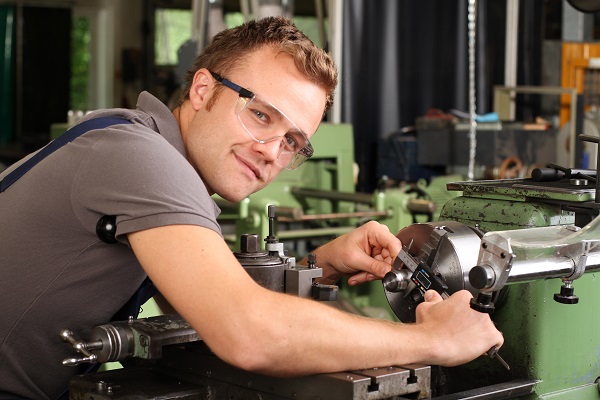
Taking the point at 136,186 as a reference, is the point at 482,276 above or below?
below

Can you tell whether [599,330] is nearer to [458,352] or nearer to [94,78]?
[458,352]

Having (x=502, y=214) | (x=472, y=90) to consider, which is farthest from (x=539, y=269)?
(x=472, y=90)

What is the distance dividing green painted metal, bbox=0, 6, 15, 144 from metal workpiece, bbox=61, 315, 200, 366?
6.05 m

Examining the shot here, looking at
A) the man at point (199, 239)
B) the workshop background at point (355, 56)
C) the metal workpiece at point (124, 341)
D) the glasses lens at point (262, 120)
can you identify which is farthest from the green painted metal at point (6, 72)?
the metal workpiece at point (124, 341)

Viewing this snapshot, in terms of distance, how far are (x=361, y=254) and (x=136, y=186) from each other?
1.82 ft

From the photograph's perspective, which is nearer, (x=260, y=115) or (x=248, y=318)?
(x=248, y=318)

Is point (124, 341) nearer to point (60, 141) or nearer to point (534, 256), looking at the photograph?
point (60, 141)

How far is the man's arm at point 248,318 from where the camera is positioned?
1109mm

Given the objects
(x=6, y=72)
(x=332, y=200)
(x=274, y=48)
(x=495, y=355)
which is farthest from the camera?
(x=6, y=72)

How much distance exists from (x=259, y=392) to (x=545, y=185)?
1.96ft

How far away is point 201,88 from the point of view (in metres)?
1.46

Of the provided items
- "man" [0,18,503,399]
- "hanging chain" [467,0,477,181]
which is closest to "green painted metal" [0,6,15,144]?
"hanging chain" [467,0,477,181]

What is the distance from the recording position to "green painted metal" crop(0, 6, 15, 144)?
22.2ft

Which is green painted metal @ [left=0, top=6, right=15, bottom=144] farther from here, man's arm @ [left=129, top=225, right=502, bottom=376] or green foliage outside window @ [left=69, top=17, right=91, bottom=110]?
man's arm @ [left=129, top=225, right=502, bottom=376]
